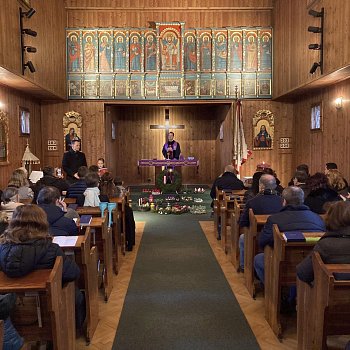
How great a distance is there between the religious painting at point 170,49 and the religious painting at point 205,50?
0.71 meters

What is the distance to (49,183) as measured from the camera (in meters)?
6.90

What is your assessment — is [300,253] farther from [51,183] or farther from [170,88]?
[170,88]

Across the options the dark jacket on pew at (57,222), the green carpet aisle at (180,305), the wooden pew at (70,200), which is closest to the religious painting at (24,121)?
the wooden pew at (70,200)

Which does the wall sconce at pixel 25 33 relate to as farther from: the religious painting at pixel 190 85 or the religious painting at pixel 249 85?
the religious painting at pixel 249 85

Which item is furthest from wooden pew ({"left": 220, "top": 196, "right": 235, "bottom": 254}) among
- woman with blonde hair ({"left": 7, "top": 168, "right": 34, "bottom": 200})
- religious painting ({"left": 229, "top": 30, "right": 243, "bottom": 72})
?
religious painting ({"left": 229, "top": 30, "right": 243, "bottom": 72})

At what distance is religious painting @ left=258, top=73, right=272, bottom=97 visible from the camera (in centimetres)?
1388

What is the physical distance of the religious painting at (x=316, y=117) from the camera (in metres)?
11.3

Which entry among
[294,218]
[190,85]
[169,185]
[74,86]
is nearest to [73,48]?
[74,86]

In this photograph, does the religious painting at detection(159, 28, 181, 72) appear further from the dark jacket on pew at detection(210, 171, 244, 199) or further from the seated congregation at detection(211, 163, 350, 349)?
the seated congregation at detection(211, 163, 350, 349)

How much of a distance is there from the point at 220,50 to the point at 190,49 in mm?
968

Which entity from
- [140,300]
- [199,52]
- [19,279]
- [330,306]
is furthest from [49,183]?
[199,52]

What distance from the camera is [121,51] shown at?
44.7 feet

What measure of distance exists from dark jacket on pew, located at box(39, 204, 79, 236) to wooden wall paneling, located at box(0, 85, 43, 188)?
6.45 metres

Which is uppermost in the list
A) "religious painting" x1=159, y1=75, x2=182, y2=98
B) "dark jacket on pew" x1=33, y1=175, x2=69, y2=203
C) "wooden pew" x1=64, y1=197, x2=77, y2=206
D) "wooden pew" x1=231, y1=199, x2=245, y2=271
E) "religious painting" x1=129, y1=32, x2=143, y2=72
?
"religious painting" x1=129, y1=32, x2=143, y2=72
